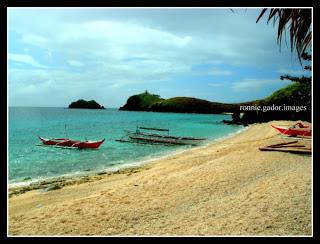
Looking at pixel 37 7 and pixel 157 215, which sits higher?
pixel 37 7

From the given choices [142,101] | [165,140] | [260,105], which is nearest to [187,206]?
[260,105]

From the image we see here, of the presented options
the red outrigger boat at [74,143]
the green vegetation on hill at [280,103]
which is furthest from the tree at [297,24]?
the red outrigger boat at [74,143]

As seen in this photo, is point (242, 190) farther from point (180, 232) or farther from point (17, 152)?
point (17, 152)

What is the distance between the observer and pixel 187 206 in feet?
23.1

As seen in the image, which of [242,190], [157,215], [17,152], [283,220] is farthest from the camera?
[17,152]

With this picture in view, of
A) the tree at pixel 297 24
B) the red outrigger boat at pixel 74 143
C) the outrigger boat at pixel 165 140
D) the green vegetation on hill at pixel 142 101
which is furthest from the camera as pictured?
the green vegetation on hill at pixel 142 101

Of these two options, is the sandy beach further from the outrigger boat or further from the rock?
the outrigger boat

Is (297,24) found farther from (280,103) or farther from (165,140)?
(165,140)

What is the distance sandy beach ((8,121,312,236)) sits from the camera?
5.73 meters

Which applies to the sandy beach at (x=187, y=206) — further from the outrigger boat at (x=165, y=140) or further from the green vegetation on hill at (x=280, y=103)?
→ the outrigger boat at (x=165, y=140)

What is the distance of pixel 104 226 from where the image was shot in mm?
6152

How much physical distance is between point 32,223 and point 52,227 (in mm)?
630

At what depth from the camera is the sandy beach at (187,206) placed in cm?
573
